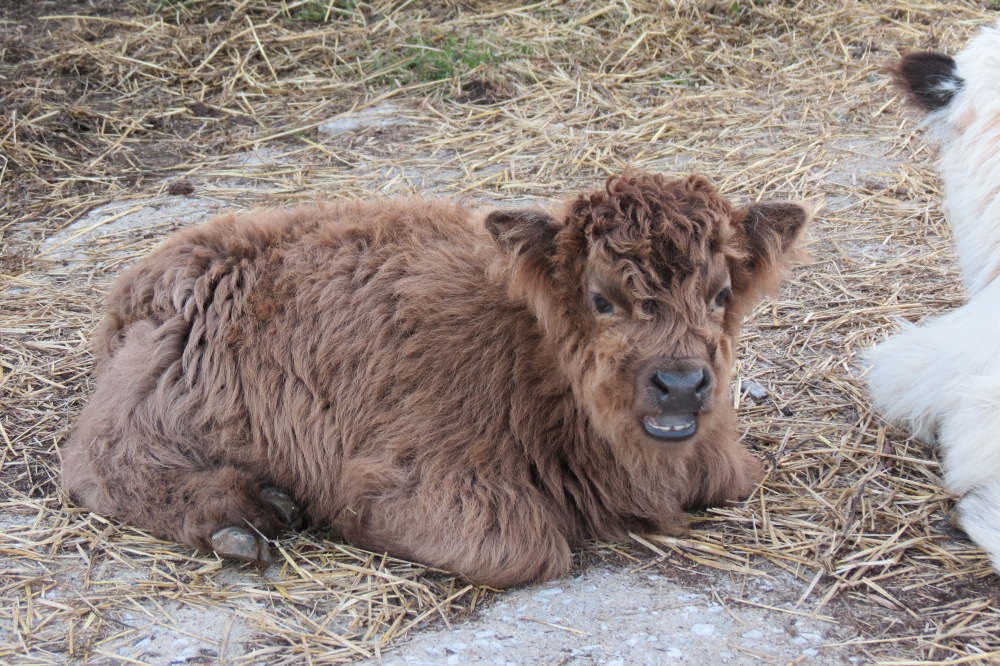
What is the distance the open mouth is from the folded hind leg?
1675 millimetres

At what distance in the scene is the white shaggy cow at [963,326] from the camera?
4.62 meters

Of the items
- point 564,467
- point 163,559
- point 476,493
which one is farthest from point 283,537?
point 564,467

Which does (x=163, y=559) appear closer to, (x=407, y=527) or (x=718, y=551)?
(x=407, y=527)

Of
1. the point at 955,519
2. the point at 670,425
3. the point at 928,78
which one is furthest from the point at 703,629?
the point at 928,78

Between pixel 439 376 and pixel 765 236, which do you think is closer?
pixel 765 236

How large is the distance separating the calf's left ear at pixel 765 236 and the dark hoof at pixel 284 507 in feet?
6.95

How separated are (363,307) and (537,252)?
0.94m

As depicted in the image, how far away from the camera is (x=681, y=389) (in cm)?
396

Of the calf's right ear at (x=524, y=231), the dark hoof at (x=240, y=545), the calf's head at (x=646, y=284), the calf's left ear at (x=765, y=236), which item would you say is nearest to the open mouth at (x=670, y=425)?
the calf's head at (x=646, y=284)

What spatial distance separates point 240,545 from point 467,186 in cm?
402

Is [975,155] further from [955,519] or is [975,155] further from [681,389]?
[681,389]

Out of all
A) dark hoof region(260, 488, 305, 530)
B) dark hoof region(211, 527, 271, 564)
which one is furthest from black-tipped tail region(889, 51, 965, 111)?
dark hoof region(211, 527, 271, 564)

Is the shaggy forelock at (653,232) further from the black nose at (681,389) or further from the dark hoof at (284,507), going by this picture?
the dark hoof at (284,507)

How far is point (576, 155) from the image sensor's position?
827 cm
